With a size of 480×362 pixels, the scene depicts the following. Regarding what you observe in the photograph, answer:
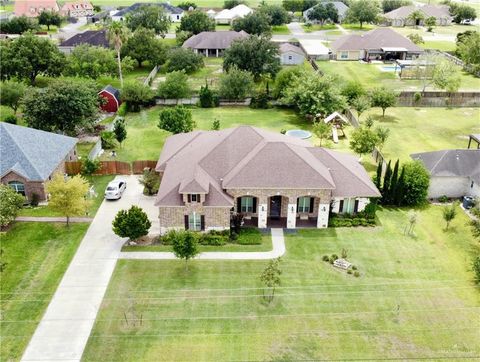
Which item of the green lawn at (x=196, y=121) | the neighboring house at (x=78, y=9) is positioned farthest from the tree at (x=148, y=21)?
the neighboring house at (x=78, y=9)

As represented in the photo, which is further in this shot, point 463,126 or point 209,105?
point 209,105

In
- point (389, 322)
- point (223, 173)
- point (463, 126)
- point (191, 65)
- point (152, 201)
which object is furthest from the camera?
point (191, 65)

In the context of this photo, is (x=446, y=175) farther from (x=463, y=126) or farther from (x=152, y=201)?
(x=152, y=201)

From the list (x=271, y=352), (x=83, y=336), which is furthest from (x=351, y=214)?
(x=83, y=336)

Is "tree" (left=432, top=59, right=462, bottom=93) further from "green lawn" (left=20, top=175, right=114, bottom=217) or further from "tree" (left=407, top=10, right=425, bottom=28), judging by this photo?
"tree" (left=407, top=10, right=425, bottom=28)

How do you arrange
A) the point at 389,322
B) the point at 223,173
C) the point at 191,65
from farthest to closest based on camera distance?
the point at 191,65 → the point at 223,173 → the point at 389,322

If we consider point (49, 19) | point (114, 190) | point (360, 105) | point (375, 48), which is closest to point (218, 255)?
point (114, 190)

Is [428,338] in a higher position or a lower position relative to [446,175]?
lower

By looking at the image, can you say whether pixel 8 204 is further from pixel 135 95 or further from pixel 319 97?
pixel 319 97
